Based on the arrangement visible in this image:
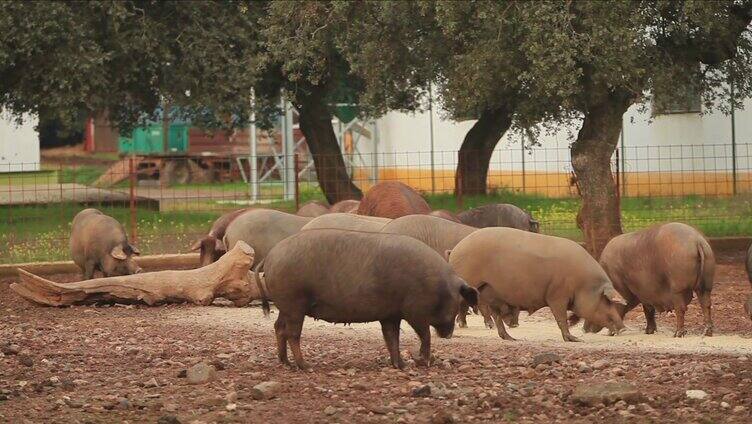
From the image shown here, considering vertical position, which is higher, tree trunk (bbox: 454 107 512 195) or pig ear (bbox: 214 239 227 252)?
tree trunk (bbox: 454 107 512 195)

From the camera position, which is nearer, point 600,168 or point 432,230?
point 432,230

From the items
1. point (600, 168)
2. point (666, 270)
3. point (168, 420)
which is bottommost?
point (168, 420)

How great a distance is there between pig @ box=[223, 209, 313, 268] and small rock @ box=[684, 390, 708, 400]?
739 cm

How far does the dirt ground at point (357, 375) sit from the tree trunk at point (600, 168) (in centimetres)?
554

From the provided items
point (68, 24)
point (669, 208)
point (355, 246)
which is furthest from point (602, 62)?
point (68, 24)

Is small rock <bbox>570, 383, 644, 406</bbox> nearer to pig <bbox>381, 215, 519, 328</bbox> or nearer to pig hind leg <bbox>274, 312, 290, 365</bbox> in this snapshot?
pig hind leg <bbox>274, 312, 290, 365</bbox>

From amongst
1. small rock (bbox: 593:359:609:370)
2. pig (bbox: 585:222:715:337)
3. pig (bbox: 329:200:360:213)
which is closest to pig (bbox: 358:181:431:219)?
pig (bbox: 329:200:360:213)

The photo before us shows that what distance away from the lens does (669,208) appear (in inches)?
876

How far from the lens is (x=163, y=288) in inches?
557

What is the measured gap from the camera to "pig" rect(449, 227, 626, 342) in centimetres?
1134

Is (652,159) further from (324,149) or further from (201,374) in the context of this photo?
(201,374)

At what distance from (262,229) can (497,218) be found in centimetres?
259

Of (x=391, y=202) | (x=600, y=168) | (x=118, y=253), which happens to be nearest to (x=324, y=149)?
(x=600, y=168)

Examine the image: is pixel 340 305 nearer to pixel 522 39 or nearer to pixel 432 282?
pixel 432 282
